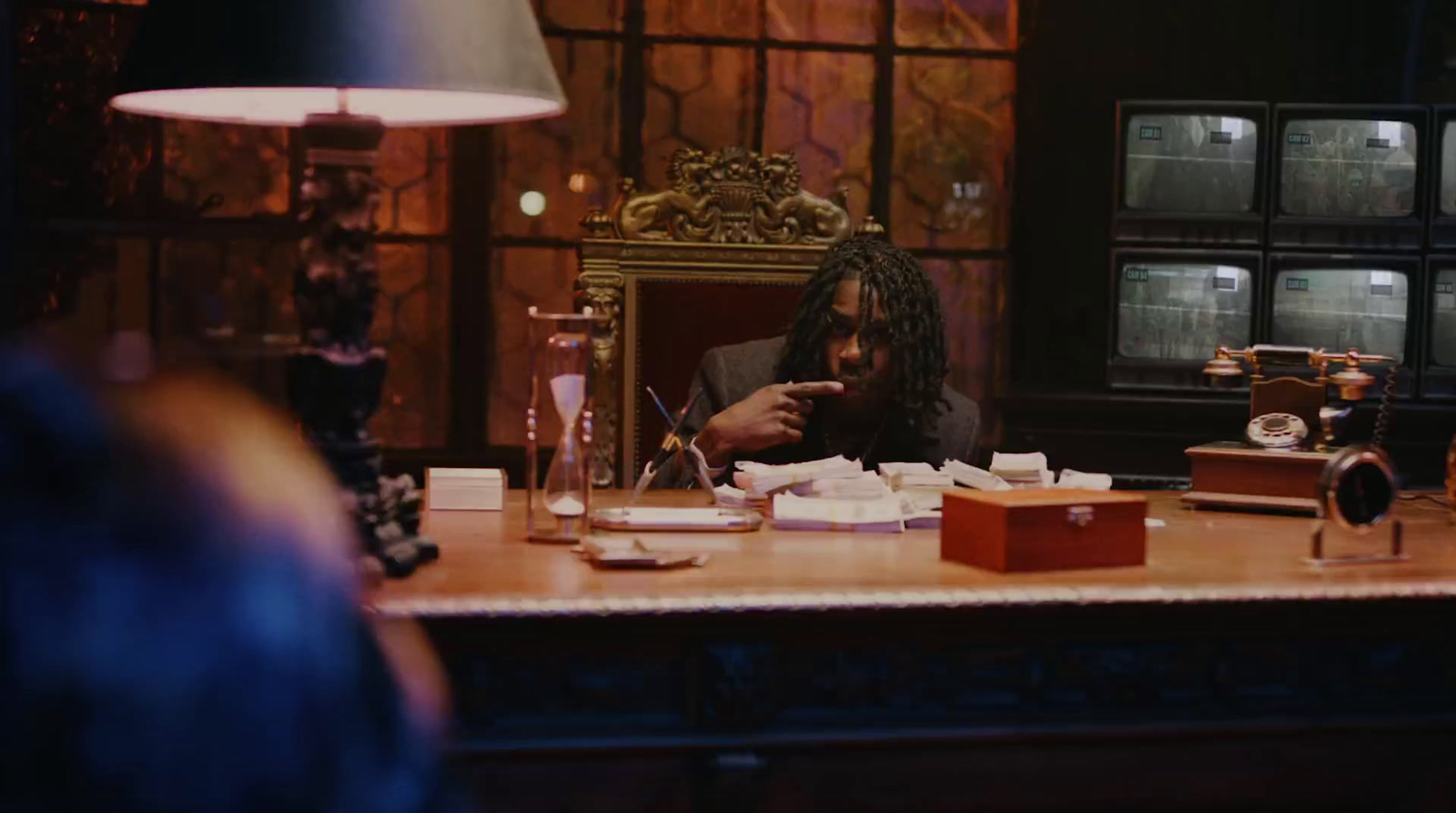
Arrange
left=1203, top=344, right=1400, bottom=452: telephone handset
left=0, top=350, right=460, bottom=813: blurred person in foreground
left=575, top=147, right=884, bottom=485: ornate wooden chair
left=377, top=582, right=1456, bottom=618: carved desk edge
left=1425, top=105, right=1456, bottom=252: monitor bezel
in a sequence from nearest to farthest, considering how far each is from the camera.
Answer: left=0, top=350, right=460, bottom=813: blurred person in foreground < left=377, top=582, right=1456, bottom=618: carved desk edge < left=1203, top=344, right=1400, bottom=452: telephone handset < left=575, top=147, right=884, bottom=485: ornate wooden chair < left=1425, top=105, right=1456, bottom=252: monitor bezel

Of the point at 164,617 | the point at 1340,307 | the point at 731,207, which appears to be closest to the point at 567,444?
the point at 731,207

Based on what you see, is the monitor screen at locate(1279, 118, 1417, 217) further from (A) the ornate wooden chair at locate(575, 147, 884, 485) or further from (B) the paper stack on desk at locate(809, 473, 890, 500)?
(B) the paper stack on desk at locate(809, 473, 890, 500)

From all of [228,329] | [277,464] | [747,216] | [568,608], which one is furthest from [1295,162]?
[277,464]

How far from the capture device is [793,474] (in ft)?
8.35

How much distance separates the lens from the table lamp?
177 cm

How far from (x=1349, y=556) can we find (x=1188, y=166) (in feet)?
9.31

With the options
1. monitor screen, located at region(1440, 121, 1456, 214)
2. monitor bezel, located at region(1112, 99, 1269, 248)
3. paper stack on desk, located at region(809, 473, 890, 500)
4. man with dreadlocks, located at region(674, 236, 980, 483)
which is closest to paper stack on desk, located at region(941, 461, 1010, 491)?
paper stack on desk, located at region(809, 473, 890, 500)

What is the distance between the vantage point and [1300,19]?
200 inches

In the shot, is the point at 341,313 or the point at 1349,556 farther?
the point at 1349,556

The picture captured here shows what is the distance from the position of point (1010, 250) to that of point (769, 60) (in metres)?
0.96

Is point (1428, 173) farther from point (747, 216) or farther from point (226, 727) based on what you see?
point (226, 727)

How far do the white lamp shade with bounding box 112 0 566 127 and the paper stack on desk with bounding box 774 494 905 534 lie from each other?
73 cm

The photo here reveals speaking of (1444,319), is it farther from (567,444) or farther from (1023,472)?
(567,444)

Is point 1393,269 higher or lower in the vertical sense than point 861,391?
higher
